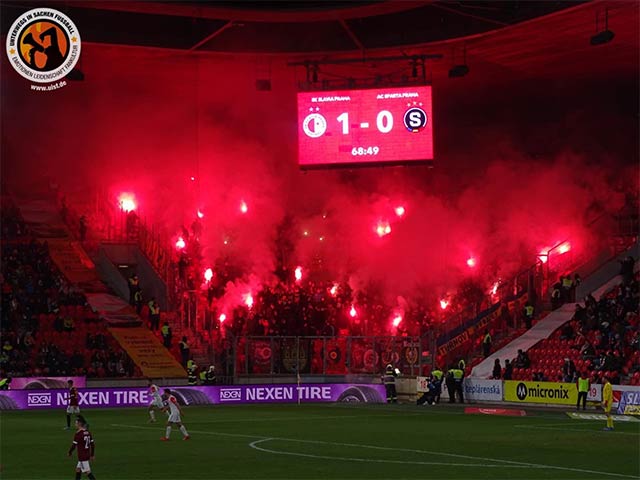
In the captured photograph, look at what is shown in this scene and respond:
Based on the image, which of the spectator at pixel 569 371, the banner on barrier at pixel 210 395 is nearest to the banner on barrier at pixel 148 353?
the banner on barrier at pixel 210 395

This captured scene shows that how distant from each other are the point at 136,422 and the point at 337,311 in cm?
1951

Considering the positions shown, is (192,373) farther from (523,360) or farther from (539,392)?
(539,392)

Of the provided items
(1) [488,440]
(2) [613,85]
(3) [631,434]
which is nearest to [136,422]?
(1) [488,440]

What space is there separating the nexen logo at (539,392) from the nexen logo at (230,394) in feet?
35.5

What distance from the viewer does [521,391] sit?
44.3m

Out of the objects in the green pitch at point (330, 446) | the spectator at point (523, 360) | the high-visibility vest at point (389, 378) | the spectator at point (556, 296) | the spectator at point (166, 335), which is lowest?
the green pitch at point (330, 446)

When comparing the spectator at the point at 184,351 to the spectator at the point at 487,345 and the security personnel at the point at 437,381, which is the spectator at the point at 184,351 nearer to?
the security personnel at the point at 437,381

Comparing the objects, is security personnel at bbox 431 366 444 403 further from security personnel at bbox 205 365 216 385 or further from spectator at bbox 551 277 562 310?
security personnel at bbox 205 365 216 385

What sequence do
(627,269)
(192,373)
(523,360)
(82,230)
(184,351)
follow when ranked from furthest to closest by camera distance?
(82,230)
(184,351)
(627,269)
(192,373)
(523,360)

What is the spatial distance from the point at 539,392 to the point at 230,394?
1198 cm

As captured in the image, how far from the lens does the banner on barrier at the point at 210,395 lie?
43.2 metres

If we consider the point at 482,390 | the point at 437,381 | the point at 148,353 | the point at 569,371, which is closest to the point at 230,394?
the point at 148,353

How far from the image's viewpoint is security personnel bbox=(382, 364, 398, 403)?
47250 mm

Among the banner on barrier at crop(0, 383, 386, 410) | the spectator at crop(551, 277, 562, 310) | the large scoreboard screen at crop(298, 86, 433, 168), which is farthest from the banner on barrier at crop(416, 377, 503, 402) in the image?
the large scoreboard screen at crop(298, 86, 433, 168)
